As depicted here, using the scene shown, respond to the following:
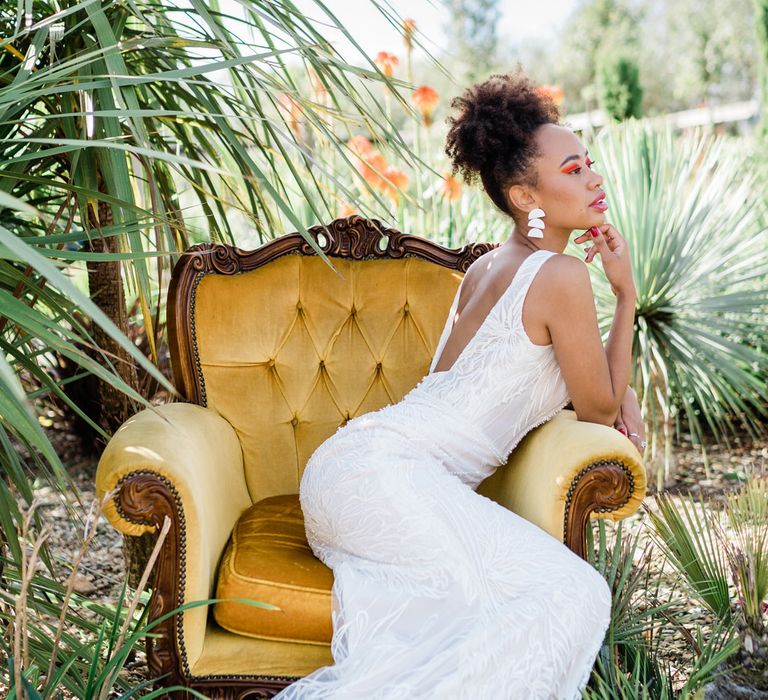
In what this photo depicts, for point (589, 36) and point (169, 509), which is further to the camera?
point (589, 36)

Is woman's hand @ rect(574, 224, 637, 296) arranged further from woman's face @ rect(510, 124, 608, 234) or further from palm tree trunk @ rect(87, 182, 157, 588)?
palm tree trunk @ rect(87, 182, 157, 588)

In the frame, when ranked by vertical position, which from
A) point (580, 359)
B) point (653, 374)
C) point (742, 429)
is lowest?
point (742, 429)

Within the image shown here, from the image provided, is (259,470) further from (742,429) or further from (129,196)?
(742,429)

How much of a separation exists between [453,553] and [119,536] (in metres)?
2.56

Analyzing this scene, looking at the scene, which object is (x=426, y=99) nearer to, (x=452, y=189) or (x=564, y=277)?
(x=452, y=189)

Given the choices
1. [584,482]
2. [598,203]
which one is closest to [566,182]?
[598,203]

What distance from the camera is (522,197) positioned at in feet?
7.38

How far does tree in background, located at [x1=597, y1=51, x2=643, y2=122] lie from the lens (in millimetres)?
14312

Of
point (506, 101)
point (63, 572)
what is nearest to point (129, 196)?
point (506, 101)

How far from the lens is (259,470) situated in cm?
263

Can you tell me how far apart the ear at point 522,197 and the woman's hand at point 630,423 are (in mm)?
517

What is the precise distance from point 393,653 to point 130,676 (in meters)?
1.11

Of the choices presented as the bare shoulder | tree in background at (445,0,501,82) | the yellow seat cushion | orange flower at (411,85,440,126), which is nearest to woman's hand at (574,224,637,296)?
the bare shoulder

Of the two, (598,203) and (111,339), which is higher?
(598,203)
